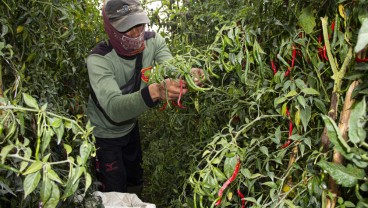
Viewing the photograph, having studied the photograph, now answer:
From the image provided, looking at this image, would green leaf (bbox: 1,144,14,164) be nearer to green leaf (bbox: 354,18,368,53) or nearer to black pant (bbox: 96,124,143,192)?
green leaf (bbox: 354,18,368,53)

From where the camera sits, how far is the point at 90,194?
144 cm

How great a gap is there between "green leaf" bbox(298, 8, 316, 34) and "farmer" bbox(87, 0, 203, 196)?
62 cm

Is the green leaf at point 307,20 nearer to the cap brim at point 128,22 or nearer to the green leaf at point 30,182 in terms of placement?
the green leaf at point 30,182

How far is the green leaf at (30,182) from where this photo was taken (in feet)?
1.67

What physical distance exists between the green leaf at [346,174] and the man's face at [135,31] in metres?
1.37

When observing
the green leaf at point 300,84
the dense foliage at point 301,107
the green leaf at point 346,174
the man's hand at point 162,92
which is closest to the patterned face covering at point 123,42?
the man's hand at point 162,92

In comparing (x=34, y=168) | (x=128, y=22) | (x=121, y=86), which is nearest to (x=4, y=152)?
(x=34, y=168)

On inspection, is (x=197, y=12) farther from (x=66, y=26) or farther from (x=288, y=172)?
(x=288, y=172)

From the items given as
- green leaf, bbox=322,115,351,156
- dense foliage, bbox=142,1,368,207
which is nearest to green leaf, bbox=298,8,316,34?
dense foliage, bbox=142,1,368,207

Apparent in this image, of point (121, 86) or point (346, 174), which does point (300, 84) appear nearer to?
point (346, 174)

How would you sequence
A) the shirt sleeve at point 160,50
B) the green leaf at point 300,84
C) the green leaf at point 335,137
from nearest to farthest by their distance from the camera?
the green leaf at point 335,137 < the green leaf at point 300,84 < the shirt sleeve at point 160,50

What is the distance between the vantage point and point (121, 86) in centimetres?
188

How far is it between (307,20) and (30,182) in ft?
1.84

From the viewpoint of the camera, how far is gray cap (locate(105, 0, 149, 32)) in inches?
64.7
